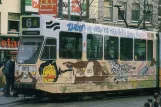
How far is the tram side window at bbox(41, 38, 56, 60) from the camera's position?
17.1 metres

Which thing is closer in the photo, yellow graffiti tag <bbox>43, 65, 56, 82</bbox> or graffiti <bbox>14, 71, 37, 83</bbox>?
graffiti <bbox>14, 71, 37, 83</bbox>

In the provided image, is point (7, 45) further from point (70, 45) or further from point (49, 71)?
point (49, 71)

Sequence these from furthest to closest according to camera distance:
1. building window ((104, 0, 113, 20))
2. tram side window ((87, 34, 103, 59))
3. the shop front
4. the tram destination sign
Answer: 1. building window ((104, 0, 113, 20))
2. the shop front
3. tram side window ((87, 34, 103, 59))
4. the tram destination sign

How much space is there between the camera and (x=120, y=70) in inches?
795

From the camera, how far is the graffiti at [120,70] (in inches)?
781

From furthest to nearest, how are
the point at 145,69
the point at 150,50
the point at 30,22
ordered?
the point at 150,50 → the point at 145,69 → the point at 30,22

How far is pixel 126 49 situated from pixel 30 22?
491 centimetres

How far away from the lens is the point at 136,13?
44.5 m

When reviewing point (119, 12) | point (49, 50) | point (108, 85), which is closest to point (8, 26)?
point (119, 12)

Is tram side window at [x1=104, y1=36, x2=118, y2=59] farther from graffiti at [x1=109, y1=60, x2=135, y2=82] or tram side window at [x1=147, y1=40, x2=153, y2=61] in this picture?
tram side window at [x1=147, y1=40, x2=153, y2=61]

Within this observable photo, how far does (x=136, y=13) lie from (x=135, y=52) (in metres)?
23.9

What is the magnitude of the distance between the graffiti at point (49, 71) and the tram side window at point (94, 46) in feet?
6.07

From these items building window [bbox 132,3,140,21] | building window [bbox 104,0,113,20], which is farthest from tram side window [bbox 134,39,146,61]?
building window [bbox 132,3,140,21]

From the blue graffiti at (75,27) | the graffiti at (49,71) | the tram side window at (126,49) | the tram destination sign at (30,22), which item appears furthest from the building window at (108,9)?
the graffiti at (49,71)
